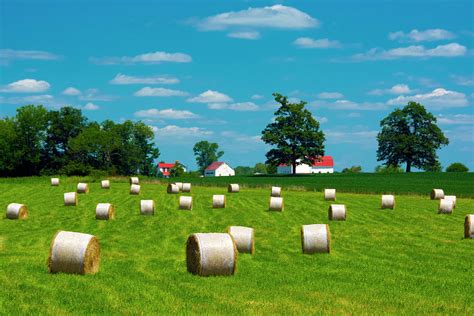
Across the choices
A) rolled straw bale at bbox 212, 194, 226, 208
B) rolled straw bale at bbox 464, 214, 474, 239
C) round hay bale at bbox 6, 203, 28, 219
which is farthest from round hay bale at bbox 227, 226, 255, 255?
rolled straw bale at bbox 212, 194, 226, 208

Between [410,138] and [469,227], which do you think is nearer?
[469,227]

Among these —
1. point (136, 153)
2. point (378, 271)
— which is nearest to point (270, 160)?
point (136, 153)

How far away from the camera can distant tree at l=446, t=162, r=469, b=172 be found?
14126 cm

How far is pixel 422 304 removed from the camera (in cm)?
1374

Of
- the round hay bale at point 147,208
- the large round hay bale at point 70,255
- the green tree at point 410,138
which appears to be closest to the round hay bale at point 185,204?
the round hay bale at point 147,208

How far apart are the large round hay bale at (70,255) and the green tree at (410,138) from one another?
4686 inches

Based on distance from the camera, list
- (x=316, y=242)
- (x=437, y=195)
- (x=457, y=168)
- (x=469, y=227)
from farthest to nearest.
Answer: (x=457, y=168)
(x=437, y=195)
(x=469, y=227)
(x=316, y=242)

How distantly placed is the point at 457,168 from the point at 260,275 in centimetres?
13335

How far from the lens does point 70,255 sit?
16.4 meters

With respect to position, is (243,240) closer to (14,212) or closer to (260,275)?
(260,275)

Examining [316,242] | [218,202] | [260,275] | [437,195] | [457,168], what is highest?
[457,168]

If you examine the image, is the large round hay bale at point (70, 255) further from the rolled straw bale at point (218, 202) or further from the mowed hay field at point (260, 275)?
the rolled straw bale at point (218, 202)

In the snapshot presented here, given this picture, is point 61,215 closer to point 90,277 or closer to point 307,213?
point 307,213

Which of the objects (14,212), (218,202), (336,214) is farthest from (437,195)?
(14,212)
